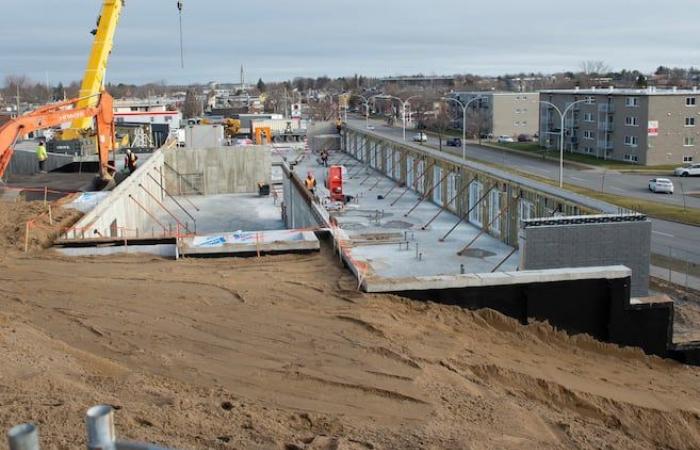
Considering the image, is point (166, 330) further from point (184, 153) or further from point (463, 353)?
point (184, 153)

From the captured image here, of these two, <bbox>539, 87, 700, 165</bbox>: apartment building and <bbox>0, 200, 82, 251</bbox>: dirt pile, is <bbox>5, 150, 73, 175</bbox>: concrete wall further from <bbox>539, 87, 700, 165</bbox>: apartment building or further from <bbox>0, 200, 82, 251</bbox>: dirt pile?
<bbox>539, 87, 700, 165</bbox>: apartment building

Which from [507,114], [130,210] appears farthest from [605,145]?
[130,210]

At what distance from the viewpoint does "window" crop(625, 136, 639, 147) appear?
73.4 metres

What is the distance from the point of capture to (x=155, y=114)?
89.2 meters

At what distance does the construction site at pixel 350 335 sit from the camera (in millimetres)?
8938

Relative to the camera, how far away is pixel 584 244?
1709 cm

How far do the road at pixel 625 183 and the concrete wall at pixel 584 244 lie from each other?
1806 cm

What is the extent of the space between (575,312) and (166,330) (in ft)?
25.7

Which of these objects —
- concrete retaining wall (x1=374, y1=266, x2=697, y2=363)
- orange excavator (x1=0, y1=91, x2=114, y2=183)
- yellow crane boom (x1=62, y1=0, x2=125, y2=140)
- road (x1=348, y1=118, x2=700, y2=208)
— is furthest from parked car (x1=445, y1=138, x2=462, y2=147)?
concrete retaining wall (x1=374, y1=266, x2=697, y2=363)

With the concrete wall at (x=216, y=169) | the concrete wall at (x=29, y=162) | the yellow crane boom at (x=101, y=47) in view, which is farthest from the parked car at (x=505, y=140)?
the concrete wall at (x=216, y=169)

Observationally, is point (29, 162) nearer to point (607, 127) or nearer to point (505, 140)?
point (607, 127)

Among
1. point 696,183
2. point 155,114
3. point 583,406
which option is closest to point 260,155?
point 583,406

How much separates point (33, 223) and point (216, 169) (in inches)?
873

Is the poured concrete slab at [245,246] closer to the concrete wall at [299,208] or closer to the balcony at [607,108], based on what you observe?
the concrete wall at [299,208]
